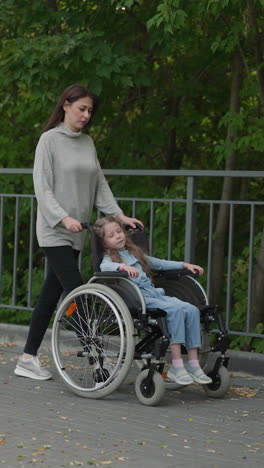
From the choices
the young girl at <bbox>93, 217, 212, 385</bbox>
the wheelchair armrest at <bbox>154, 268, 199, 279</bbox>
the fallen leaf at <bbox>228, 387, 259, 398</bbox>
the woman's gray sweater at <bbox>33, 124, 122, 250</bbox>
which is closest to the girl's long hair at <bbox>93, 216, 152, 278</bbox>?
the young girl at <bbox>93, 217, 212, 385</bbox>

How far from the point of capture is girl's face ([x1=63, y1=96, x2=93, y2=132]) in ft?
23.7

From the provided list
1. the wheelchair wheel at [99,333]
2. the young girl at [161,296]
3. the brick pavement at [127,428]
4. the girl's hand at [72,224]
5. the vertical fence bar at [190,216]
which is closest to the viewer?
the brick pavement at [127,428]

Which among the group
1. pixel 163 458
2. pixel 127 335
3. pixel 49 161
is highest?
pixel 49 161

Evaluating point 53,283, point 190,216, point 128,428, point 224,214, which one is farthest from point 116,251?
point 224,214

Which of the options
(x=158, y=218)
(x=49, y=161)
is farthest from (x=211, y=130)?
(x=49, y=161)

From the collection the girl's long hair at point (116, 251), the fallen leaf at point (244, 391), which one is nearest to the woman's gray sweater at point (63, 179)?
the girl's long hair at point (116, 251)

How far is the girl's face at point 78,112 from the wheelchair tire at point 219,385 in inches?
73.6

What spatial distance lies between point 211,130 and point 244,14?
377 cm

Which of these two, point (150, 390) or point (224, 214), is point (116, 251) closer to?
point (150, 390)

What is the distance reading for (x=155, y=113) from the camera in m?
12.9

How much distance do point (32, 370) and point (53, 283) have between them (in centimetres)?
64

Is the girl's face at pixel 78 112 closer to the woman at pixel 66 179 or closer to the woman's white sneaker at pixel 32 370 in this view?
the woman at pixel 66 179

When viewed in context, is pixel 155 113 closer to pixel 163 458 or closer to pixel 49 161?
pixel 49 161

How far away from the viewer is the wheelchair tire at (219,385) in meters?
7.02
